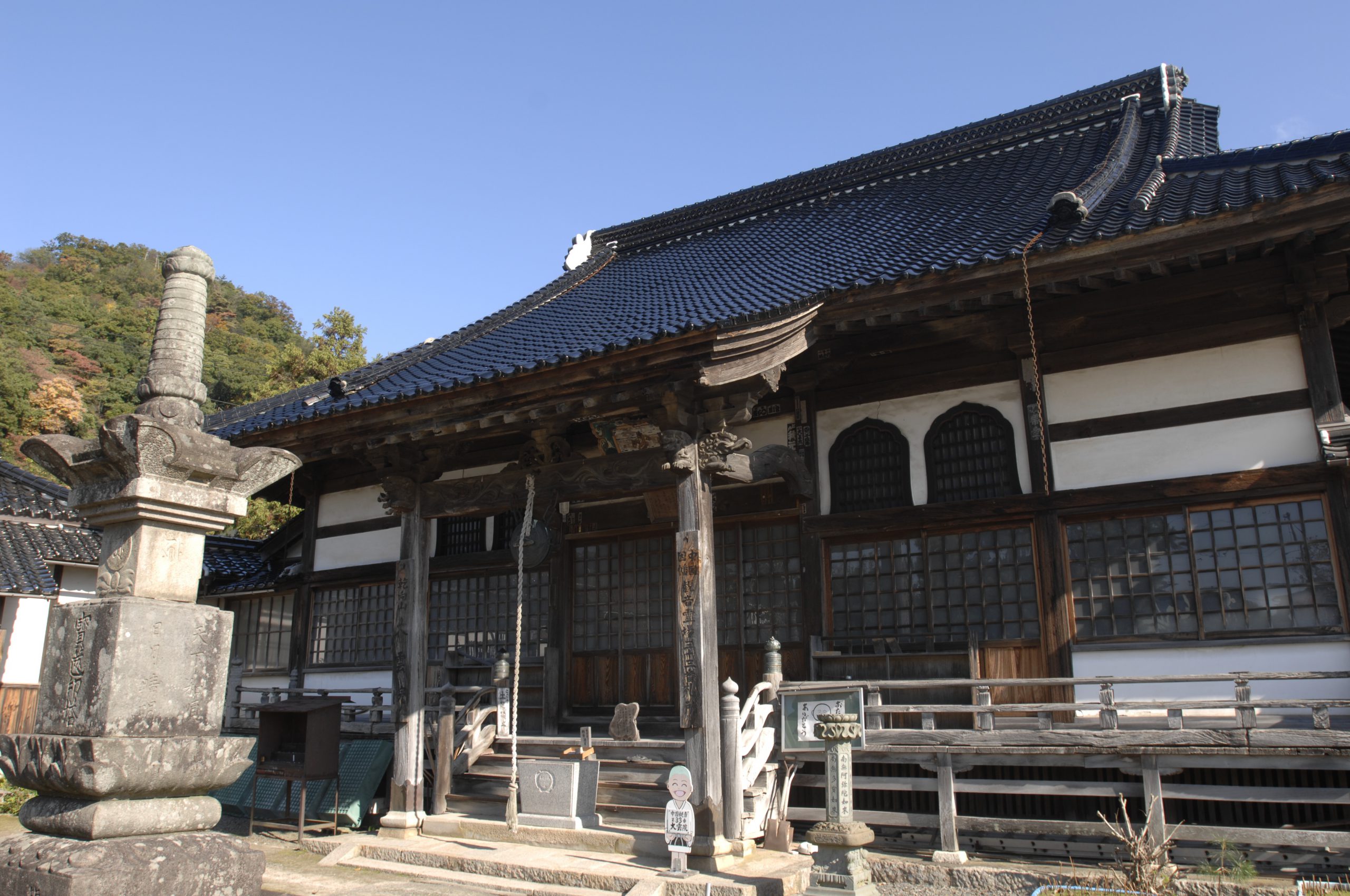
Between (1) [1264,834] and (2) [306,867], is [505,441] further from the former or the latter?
(1) [1264,834]

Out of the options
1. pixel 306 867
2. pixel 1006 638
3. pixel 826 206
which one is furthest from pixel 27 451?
pixel 826 206

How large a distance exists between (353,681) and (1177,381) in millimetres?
12653

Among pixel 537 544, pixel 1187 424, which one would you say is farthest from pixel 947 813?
pixel 537 544

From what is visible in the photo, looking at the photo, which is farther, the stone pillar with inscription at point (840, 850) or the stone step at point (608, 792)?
the stone step at point (608, 792)

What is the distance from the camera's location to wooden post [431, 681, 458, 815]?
420 inches

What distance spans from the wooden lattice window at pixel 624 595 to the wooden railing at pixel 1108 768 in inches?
130

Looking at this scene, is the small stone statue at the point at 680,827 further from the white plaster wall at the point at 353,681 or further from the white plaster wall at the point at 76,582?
the white plaster wall at the point at 76,582

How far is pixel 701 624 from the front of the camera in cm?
897

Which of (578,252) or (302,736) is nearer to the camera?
(302,736)

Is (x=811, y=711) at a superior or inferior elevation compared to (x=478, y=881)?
superior

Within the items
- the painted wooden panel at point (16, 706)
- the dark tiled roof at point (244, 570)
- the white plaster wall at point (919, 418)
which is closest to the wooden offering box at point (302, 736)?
the dark tiled roof at point (244, 570)

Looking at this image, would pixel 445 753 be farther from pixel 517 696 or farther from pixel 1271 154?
pixel 1271 154

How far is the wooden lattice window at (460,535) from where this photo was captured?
585 inches

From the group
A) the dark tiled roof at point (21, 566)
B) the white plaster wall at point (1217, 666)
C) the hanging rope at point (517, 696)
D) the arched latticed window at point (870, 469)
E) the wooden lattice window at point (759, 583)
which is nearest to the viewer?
the white plaster wall at point (1217, 666)
